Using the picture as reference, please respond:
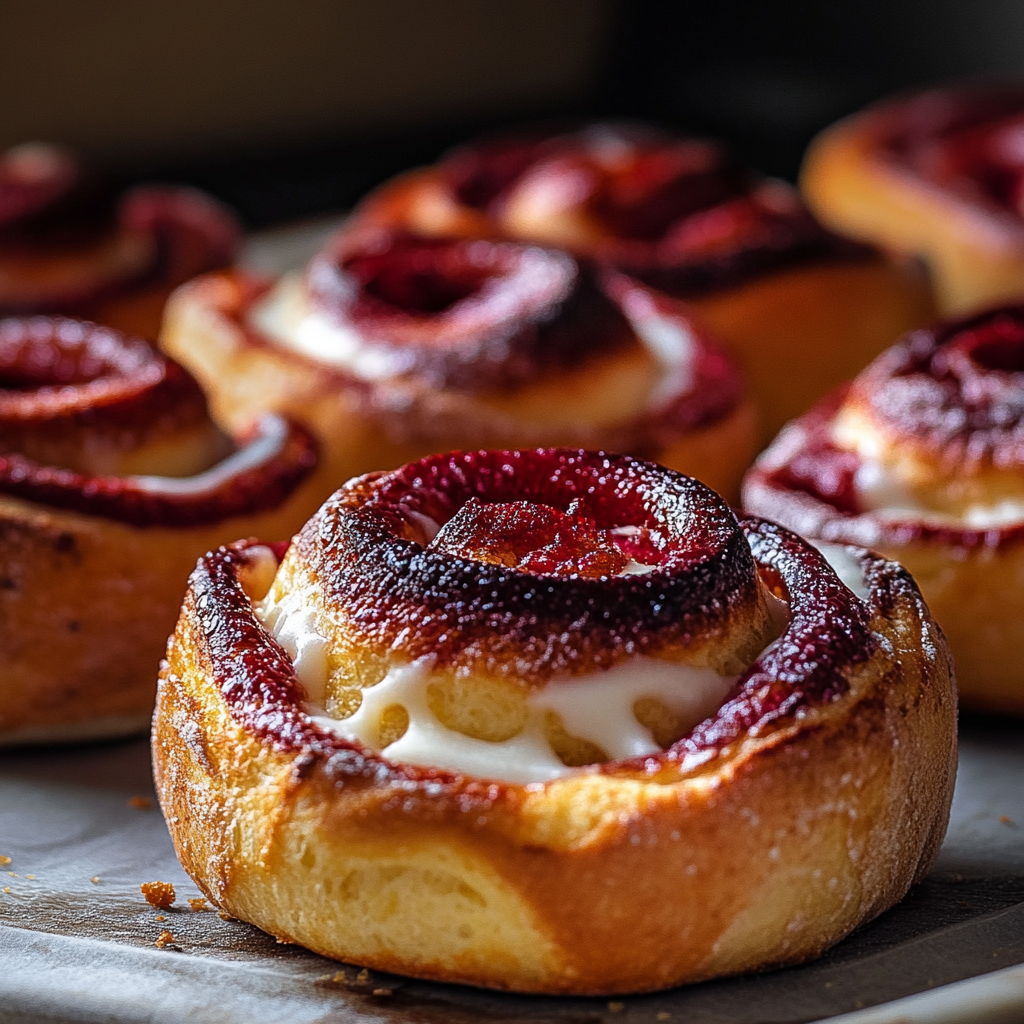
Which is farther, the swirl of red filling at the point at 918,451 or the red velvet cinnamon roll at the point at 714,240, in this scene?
the red velvet cinnamon roll at the point at 714,240

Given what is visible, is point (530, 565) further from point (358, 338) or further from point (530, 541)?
point (358, 338)

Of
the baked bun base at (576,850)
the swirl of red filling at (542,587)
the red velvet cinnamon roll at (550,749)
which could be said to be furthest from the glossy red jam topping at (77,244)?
the baked bun base at (576,850)

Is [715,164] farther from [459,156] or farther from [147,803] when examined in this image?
[147,803]

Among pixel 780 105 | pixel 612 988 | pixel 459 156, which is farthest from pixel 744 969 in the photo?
pixel 780 105

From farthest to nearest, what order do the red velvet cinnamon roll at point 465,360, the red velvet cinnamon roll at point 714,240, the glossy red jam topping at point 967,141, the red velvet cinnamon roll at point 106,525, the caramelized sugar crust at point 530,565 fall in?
the glossy red jam topping at point 967,141 < the red velvet cinnamon roll at point 714,240 < the red velvet cinnamon roll at point 465,360 < the red velvet cinnamon roll at point 106,525 < the caramelized sugar crust at point 530,565

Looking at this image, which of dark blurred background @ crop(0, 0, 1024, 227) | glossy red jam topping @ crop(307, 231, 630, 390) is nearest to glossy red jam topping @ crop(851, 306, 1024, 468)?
glossy red jam topping @ crop(307, 231, 630, 390)

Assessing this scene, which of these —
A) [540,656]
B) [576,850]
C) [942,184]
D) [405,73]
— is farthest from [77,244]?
[405,73]

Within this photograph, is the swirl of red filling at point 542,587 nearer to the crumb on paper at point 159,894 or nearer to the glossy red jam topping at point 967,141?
the crumb on paper at point 159,894
